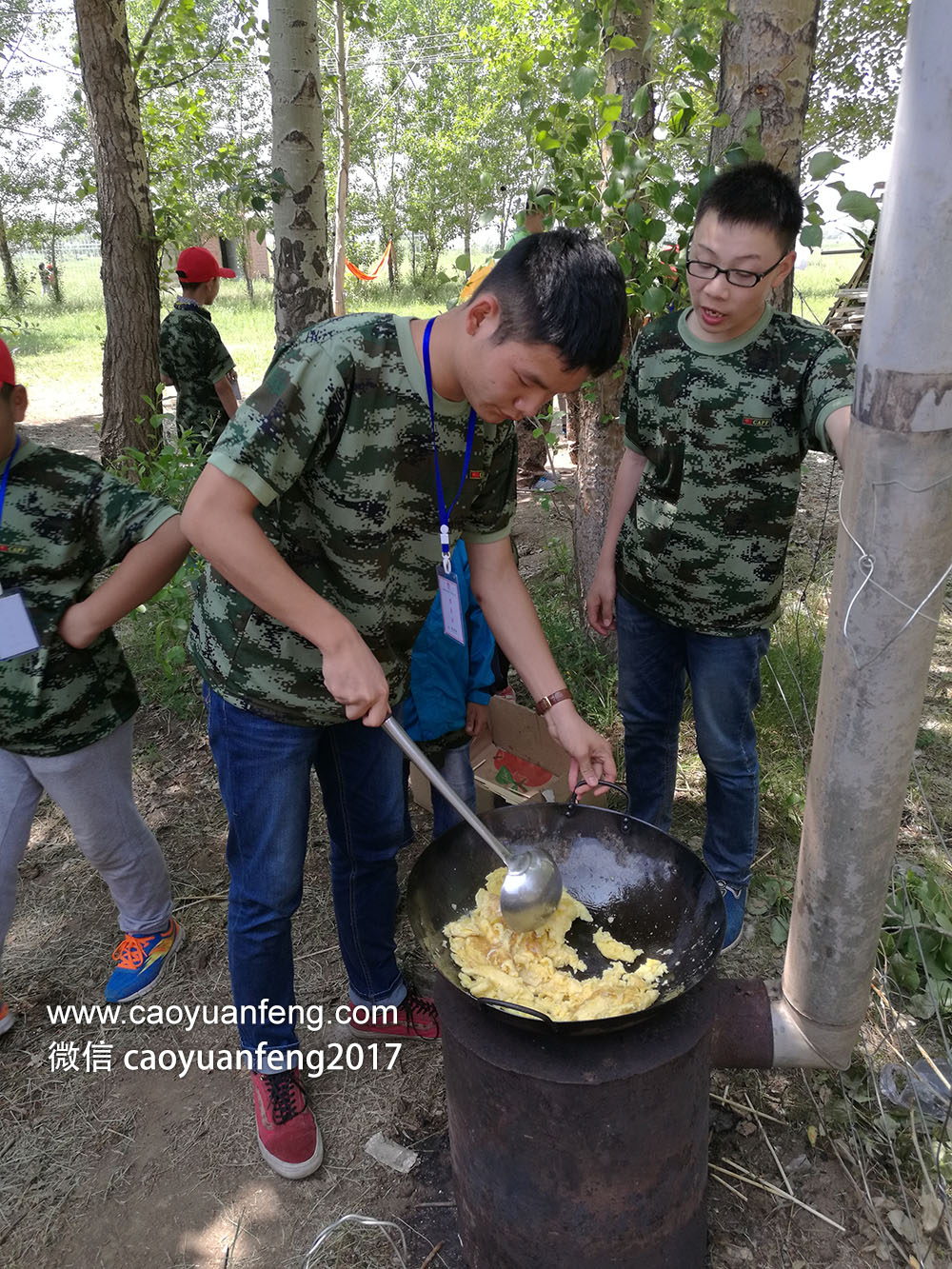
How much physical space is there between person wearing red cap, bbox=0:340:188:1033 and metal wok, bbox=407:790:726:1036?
0.97 meters

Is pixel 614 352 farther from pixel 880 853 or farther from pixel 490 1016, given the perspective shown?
pixel 490 1016

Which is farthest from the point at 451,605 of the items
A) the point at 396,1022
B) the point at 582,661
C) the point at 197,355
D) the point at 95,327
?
the point at 95,327

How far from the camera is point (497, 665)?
9.55 ft

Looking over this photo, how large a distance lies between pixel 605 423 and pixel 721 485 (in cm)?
166

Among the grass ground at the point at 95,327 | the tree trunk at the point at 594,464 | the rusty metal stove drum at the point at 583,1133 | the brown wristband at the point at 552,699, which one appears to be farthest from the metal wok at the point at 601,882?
the grass ground at the point at 95,327

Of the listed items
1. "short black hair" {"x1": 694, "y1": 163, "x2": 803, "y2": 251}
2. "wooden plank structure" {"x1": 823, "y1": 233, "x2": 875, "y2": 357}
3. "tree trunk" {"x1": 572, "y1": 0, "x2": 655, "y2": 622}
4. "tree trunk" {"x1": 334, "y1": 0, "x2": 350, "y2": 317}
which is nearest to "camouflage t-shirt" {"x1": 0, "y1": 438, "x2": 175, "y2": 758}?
"short black hair" {"x1": 694, "y1": 163, "x2": 803, "y2": 251}

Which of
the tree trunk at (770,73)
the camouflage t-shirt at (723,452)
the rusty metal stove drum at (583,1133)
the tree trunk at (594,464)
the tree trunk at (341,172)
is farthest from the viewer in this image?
the tree trunk at (341,172)

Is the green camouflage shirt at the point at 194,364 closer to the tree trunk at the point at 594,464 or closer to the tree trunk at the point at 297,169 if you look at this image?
the tree trunk at the point at 297,169

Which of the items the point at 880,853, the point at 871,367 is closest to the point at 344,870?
the point at 880,853

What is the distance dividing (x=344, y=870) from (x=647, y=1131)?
3.26ft

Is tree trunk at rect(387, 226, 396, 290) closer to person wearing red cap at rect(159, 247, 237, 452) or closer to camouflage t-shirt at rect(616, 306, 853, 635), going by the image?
person wearing red cap at rect(159, 247, 237, 452)

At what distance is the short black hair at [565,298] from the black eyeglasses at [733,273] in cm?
76

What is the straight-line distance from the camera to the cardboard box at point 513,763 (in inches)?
122

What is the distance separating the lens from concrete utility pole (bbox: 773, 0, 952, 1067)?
1.19 meters
